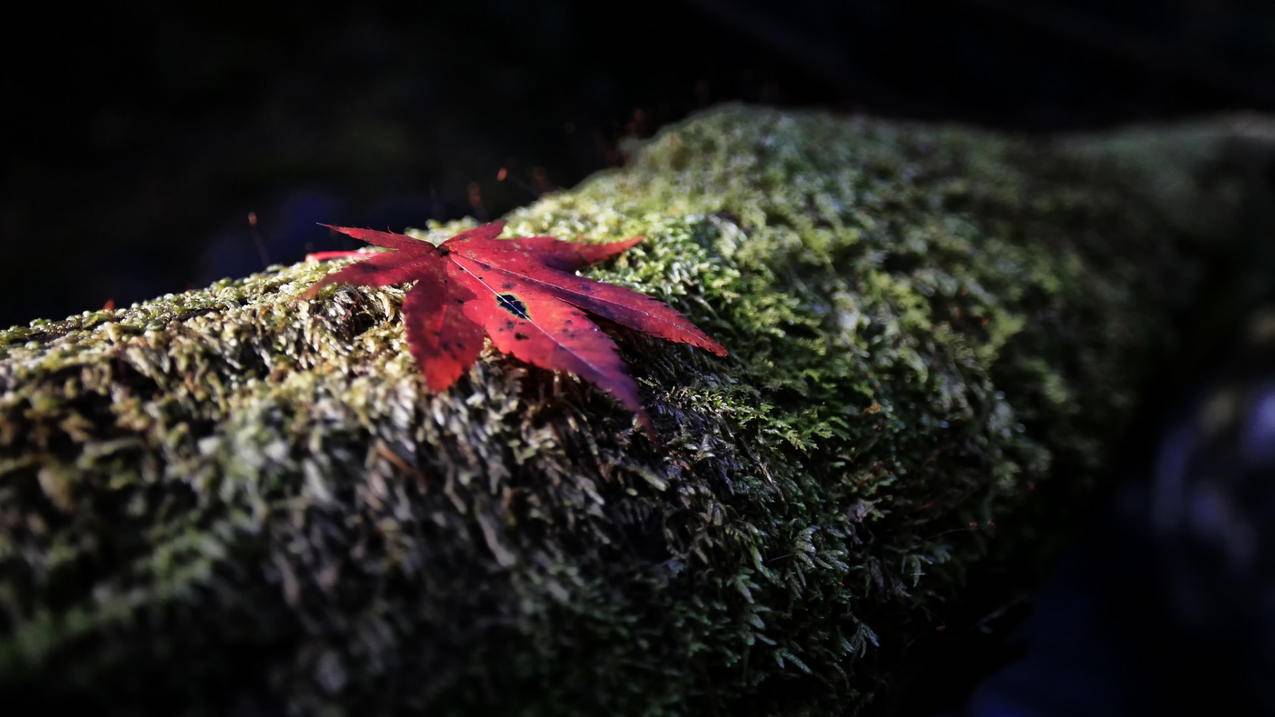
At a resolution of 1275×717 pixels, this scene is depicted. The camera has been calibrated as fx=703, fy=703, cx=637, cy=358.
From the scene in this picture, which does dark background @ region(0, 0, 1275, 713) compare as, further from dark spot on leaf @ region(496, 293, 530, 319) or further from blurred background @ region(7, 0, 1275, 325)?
dark spot on leaf @ region(496, 293, 530, 319)

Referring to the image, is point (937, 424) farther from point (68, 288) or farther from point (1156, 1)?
point (1156, 1)

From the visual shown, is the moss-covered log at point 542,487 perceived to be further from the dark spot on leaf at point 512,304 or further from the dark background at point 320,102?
the dark background at point 320,102

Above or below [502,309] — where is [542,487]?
below

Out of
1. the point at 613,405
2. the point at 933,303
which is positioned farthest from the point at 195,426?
the point at 933,303

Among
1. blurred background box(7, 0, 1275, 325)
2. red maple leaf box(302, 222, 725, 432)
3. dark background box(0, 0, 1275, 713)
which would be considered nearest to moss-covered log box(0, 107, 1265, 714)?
red maple leaf box(302, 222, 725, 432)

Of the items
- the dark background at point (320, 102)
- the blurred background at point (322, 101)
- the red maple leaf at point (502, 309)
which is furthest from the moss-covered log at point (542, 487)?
the blurred background at point (322, 101)

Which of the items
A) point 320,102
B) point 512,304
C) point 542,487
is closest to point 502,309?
point 512,304

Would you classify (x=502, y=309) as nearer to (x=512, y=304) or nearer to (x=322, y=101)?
(x=512, y=304)
